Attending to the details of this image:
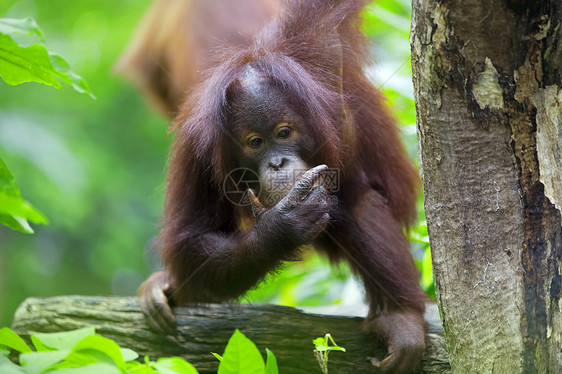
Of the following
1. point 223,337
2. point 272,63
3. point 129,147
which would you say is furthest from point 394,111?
point 129,147

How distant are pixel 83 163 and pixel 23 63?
4487mm

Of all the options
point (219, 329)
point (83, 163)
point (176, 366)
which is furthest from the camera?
point (83, 163)

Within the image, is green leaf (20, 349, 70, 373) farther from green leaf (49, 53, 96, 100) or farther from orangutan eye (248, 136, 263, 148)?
orangutan eye (248, 136, 263, 148)

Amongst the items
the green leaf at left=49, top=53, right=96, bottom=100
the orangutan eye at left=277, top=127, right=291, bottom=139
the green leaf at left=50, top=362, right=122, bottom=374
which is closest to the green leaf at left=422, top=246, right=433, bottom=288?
the orangutan eye at left=277, top=127, right=291, bottom=139

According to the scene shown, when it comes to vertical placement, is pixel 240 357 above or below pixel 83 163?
below

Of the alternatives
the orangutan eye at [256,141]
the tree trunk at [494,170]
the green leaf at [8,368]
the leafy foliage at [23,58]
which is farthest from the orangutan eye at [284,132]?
the green leaf at [8,368]

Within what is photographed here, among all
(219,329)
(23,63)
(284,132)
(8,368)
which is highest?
(284,132)

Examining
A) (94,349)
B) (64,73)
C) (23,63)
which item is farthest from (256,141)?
(94,349)

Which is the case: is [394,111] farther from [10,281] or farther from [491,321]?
[10,281]

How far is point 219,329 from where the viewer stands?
304 cm

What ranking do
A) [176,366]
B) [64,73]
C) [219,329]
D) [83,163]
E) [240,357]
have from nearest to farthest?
[240,357] → [176,366] → [64,73] → [219,329] → [83,163]

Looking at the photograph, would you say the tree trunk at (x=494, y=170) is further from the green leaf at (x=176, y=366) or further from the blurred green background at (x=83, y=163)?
the blurred green background at (x=83, y=163)

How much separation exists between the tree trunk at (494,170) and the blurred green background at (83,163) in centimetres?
299

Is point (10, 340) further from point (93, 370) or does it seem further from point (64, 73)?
point (64, 73)
